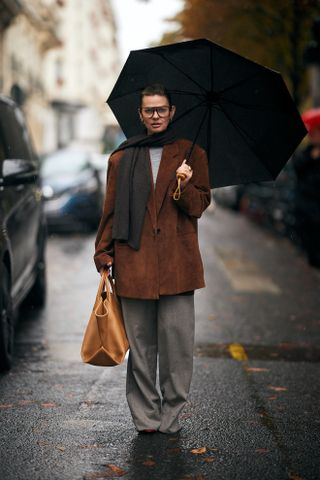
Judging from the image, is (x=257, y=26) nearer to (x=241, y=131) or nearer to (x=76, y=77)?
(x=241, y=131)

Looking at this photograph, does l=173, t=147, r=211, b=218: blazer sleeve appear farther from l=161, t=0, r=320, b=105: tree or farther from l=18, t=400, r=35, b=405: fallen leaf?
l=161, t=0, r=320, b=105: tree

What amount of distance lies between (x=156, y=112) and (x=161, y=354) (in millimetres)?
1280

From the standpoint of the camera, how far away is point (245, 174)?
525cm

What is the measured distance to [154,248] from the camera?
480cm

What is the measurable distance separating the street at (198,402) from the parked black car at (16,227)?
13.8 inches

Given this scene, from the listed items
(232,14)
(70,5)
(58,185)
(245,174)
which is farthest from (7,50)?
(245,174)

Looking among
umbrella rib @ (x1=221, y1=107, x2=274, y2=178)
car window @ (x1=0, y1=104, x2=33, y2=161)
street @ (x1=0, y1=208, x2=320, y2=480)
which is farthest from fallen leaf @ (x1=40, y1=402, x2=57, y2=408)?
car window @ (x1=0, y1=104, x2=33, y2=161)

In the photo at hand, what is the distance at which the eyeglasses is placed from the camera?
4.71 metres

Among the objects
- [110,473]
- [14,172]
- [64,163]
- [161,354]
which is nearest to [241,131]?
[161,354]

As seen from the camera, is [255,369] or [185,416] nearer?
[185,416]

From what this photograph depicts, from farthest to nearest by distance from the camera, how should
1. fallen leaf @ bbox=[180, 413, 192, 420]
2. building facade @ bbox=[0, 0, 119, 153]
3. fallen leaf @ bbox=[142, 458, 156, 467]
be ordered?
building facade @ bbox=[0, 0, 119, 153]
fallen leaf @ bbox=[180, 413, 192, 420]
fallen leaf @ bbox=[142, 458, 156, 467]

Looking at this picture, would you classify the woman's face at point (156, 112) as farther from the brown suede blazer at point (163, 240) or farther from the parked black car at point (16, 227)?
the parked black car at point (16, 227)

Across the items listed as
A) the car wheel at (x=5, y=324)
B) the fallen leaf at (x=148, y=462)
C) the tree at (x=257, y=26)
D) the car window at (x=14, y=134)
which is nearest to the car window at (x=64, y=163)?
the tree at (x=257, y=26)

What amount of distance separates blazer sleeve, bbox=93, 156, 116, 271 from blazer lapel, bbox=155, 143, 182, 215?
0.24 meters
